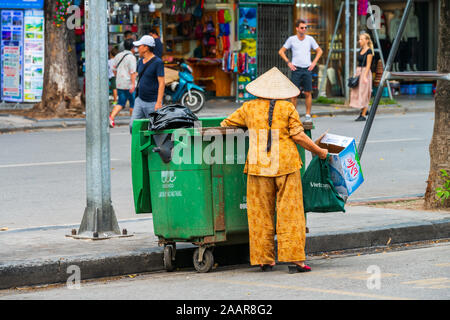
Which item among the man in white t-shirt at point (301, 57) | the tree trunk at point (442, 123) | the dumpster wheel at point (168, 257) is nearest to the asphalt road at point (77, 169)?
the man in white t-shirt at point (301, 57)

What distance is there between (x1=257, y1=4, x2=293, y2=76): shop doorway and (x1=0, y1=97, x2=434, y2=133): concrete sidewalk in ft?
4.21

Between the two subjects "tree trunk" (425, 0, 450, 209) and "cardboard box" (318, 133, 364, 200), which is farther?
"tree trunk" (425, 0, 450, 209)

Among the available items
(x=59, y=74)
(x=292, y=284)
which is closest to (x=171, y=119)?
(x=292, y=284)

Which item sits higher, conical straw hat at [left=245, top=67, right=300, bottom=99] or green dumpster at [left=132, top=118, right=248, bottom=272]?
conical straw hat at [left=245, top=67, right=300, bottom=99]

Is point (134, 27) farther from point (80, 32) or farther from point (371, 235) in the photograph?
point (371, 235)

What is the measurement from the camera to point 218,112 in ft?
71.6

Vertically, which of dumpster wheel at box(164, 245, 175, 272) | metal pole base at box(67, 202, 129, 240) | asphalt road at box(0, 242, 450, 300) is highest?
metal pole base at box(67, 202, 129, 240)

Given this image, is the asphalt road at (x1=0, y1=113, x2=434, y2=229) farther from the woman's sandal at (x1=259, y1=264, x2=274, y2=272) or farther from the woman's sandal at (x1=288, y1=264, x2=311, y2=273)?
the woman's sandal at (x1=288, y1=264, x2=311, y2=273)

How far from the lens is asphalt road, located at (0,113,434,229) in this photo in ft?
35.3

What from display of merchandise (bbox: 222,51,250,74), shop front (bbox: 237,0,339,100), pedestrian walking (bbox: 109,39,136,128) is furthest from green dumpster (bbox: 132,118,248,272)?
shop front (bbox: 237,0,339,100)

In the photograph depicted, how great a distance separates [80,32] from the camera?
890 inches

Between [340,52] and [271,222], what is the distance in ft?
60.3

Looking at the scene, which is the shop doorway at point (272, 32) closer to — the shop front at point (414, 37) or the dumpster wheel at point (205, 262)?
the shop front at point (414, 37)

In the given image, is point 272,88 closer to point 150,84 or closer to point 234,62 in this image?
point 150,84
